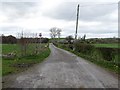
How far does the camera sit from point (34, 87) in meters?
9.20

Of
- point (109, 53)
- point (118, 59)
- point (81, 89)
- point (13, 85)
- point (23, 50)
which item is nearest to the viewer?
point (81, 89)

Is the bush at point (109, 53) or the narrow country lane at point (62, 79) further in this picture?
the bush at point (109, 53)

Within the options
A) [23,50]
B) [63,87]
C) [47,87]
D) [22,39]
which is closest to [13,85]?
[47,87]

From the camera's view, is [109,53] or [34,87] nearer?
[34,87]

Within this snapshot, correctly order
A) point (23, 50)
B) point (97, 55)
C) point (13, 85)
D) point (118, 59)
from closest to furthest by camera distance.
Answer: point (13, 85)
point (118, 59)
point (97, 55)
point (23, 50)

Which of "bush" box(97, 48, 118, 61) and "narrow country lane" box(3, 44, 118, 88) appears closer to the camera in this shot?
"narrow country lane" box(3, 44, 118, 88)

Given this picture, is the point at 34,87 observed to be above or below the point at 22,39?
below

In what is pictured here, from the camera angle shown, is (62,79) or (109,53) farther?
(109,53)

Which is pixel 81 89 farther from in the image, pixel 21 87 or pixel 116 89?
pixel 21 87

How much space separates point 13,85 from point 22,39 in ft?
56.1

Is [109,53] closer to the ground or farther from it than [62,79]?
farther from it

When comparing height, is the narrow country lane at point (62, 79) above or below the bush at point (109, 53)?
below

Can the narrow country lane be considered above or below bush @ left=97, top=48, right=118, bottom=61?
below

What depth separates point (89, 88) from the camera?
9023 millimetres
